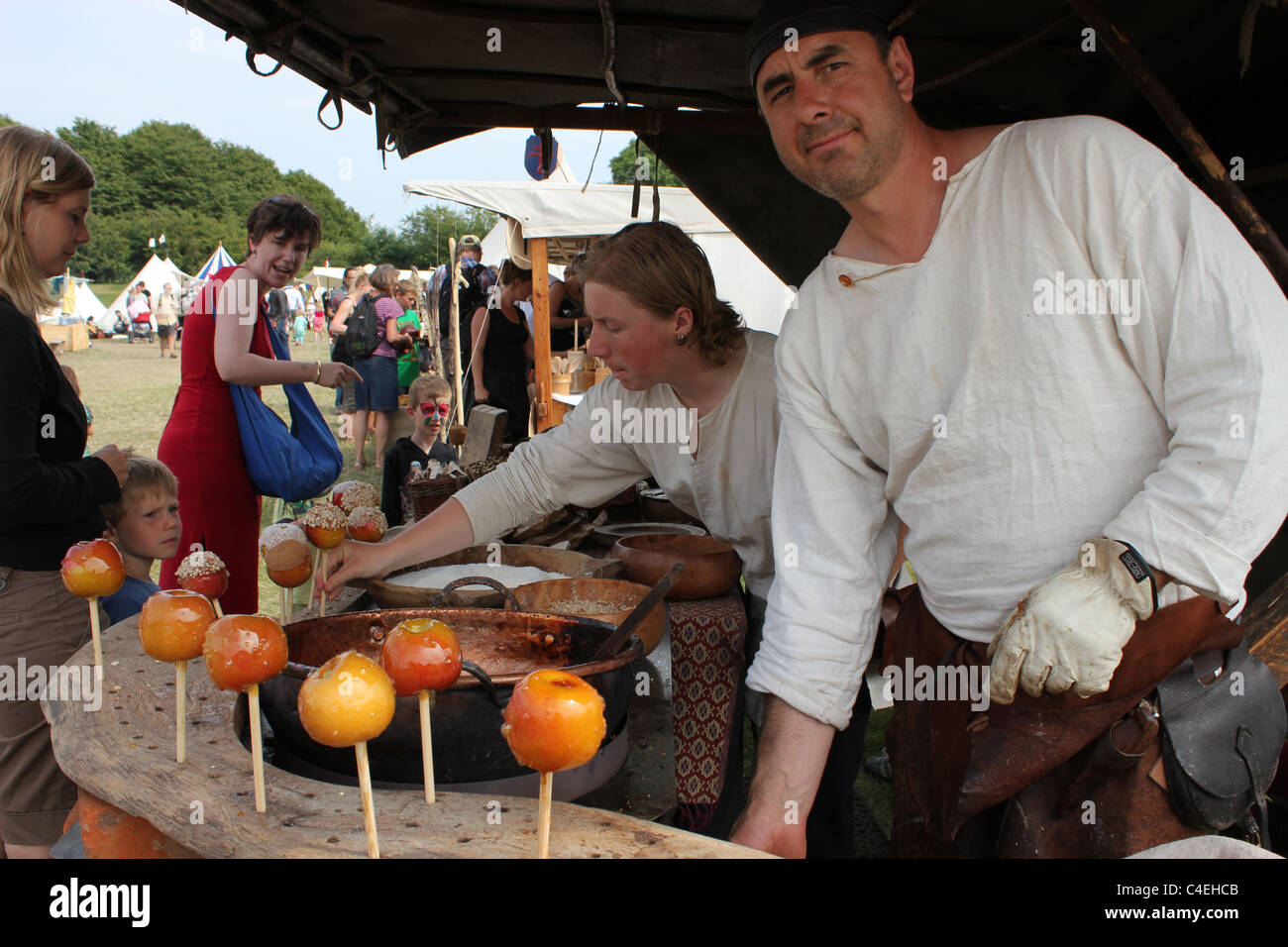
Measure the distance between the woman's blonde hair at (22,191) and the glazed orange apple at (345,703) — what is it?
1.83 metres

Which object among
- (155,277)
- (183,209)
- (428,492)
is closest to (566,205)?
(428,492)

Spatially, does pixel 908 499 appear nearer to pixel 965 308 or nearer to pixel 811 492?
pixel 811 492

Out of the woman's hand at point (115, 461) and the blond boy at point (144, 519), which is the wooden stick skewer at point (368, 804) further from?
the blond boy at point (144, 519)

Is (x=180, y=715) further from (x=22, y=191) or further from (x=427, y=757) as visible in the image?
(x=22, y=191)

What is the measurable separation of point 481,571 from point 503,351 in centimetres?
496

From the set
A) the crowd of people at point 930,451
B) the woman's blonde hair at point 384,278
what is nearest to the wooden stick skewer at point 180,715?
the crowd of people at point 930,451

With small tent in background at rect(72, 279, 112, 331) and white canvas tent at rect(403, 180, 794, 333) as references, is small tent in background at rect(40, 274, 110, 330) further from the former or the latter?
white canvas tent at rect(403, 180, 794, 333)

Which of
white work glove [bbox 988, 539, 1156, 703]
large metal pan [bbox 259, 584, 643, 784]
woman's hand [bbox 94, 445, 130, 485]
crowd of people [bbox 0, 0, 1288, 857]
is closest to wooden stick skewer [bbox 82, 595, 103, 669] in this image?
large metal pan [bbox 259, 584, 643, 784]

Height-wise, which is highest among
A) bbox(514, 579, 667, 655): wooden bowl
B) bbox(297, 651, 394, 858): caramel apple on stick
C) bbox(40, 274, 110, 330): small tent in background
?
bbox(40, 274, 110, 330): small tent in background

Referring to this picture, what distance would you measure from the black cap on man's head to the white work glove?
42.4 inches

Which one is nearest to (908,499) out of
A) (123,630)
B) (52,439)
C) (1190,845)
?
(1190,845)

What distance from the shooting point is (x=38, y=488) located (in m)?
2.19

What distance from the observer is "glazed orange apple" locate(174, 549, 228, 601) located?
5.73 ft
